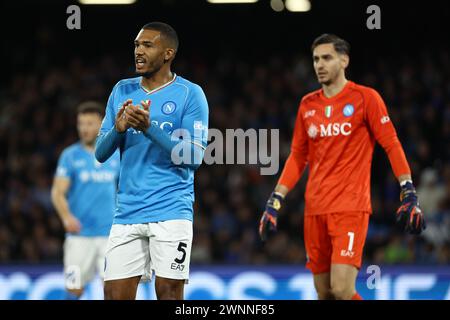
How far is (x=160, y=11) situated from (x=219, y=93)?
80.9 inches

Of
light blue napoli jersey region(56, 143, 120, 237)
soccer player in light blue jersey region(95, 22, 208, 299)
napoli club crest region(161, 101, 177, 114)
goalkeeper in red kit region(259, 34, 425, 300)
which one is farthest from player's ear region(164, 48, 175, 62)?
light blue napoli jersey region(56, 143, 120, 237)

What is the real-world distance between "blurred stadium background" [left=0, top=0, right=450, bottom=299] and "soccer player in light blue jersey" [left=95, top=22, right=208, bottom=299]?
4.11 m

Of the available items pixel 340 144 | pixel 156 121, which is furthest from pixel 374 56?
pixel 156 121

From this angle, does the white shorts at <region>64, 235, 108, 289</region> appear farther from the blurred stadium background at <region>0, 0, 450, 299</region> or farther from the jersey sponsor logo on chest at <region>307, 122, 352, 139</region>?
the jersey sponsor logo on chest at <region>307, 122, 352, 139</region>

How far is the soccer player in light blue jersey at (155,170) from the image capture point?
5043mm

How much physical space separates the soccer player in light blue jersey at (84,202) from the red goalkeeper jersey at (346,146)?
3069 millimetres

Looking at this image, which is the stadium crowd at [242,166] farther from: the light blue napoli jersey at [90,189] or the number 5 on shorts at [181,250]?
the number 5 on shorts at [181,250]

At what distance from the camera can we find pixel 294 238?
11.5m

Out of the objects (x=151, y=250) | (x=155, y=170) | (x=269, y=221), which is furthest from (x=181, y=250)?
(x=269, y=221)

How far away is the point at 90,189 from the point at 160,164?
3.74m

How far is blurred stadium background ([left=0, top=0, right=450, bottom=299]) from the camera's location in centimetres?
948

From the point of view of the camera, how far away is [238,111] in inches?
520

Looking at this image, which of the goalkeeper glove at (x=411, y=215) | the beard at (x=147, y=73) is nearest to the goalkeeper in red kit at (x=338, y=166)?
the goalkeeper glove at (x=411, y=215)
